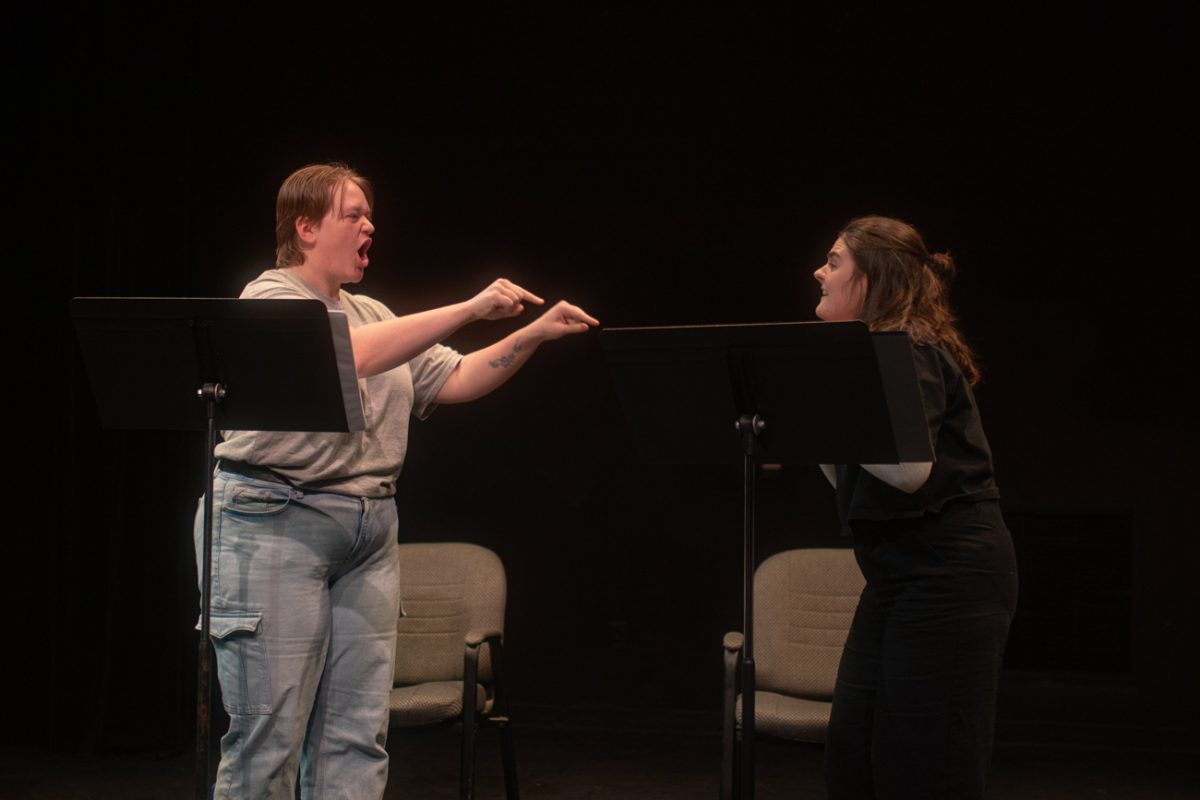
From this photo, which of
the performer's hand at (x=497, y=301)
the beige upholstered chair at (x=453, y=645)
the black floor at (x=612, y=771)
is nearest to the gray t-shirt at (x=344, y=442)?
the performer's hand at (x=497, y=301)

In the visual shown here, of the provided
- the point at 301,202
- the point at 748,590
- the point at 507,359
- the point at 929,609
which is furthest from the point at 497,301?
the point at 929,609

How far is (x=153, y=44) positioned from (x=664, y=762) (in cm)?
345

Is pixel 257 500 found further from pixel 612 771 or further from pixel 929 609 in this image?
pixel 612 771

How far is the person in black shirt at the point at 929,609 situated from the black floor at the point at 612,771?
1885mm

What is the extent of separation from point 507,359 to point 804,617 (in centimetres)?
141

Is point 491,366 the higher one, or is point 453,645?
point 491,366

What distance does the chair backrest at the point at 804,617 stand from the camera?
3752mm

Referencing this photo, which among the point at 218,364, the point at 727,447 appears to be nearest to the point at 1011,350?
the point at 727,447

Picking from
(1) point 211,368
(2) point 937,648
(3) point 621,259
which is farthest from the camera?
(3) point 621,259

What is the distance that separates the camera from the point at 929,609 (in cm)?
236

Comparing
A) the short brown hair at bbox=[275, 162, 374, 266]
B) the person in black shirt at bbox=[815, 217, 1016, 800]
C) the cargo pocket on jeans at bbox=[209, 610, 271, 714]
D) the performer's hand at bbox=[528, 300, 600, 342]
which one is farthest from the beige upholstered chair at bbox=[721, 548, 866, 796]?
the short brown hair at bbox=[275, 162, 374, 266]

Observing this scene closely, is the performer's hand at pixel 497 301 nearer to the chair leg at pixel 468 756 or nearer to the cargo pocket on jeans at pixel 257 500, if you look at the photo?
the cargo pocket on jeans at pixel 257 500

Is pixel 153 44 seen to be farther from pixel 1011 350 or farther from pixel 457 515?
pixel 1011 350

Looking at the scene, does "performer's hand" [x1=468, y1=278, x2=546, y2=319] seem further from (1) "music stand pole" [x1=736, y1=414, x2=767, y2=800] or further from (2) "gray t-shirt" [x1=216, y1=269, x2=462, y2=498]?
(1) "music stand pole" [x1=736, y1=414, x2=767, y2=800]
